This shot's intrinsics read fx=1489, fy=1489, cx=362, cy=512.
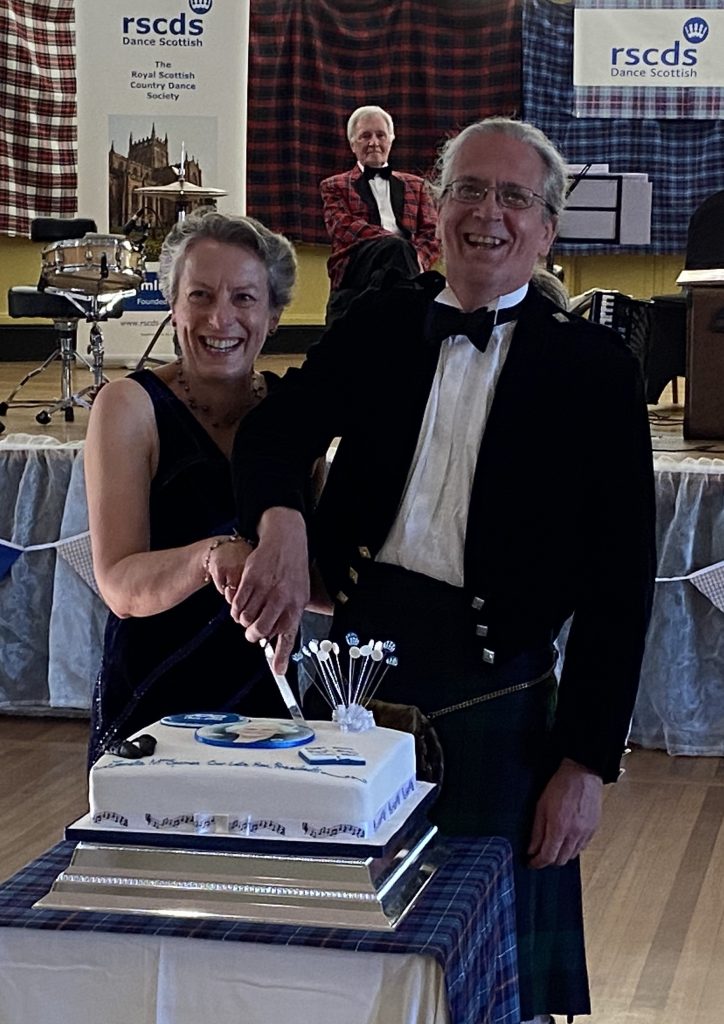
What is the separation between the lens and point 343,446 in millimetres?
1587

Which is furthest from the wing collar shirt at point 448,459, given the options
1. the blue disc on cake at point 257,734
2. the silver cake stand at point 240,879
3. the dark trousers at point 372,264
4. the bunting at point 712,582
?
the dark trousers at point 372,264

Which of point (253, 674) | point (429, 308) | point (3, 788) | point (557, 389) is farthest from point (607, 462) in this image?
Result: point (3, 788)

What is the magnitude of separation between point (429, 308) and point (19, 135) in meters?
8.13

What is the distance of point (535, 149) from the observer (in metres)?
1.49

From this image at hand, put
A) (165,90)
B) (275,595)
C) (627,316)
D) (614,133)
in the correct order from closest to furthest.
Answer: (275,595) → (627,316) → (165,90) → (614,133)

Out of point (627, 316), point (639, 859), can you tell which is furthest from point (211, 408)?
point (627, 316)

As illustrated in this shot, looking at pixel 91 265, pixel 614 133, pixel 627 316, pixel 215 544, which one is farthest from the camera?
pixel 614 133

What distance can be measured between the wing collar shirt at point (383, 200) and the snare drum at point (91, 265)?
5.16ft

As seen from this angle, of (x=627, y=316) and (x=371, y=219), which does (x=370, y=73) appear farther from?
(x=627, y=316)

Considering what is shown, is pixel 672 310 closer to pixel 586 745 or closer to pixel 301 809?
pixel 586 745

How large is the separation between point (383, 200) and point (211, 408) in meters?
5.84

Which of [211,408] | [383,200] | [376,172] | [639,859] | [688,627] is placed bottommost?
[639,859]

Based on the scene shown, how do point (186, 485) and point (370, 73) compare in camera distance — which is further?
point (370, 73)

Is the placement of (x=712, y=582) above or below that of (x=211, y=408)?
below
